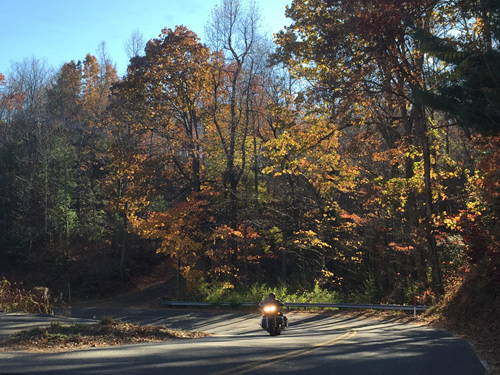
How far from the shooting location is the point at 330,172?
3222 cm

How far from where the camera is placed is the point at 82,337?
11078mm

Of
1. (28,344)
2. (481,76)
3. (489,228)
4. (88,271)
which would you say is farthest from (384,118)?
(88,271)

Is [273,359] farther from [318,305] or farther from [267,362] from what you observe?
[318,305]

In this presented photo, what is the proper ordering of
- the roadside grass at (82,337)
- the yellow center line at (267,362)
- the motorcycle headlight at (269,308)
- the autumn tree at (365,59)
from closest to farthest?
the yellow center line at (267,362) < the roadside grass at (82,337) < the motorcycle headlight at (269,308) < the autumn tree at (365,59)

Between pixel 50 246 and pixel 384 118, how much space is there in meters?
36.9

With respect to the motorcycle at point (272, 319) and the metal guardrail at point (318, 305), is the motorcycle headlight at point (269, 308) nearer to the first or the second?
the motorcycle at point (272, 319)

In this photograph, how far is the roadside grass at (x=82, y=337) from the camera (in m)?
10.1

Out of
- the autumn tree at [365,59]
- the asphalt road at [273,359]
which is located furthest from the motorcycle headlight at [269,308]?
the autumn tree at [365,59]

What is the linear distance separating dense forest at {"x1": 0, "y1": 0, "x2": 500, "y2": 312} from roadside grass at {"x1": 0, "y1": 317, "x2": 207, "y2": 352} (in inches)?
314

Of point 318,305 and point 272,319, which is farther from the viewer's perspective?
point 318,305

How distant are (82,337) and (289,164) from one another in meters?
10.3

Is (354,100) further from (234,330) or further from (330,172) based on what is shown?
(330,172)

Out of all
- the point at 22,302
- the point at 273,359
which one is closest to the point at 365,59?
the point at 273,359

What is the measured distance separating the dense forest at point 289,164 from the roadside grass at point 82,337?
7965mm
